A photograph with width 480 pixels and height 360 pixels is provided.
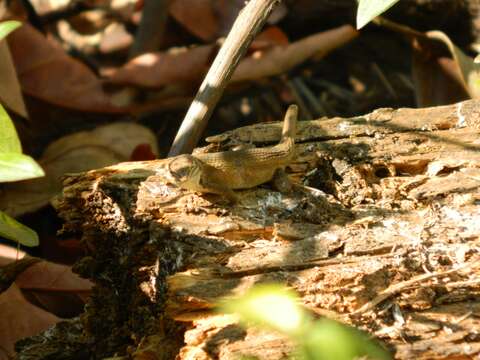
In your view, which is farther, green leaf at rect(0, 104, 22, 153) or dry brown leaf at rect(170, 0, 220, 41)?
dry brown leaf at rect(170, 0, 220, 41)

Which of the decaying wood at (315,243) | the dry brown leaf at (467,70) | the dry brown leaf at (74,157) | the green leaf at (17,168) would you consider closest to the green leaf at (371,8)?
the decaying wood at (315,243)

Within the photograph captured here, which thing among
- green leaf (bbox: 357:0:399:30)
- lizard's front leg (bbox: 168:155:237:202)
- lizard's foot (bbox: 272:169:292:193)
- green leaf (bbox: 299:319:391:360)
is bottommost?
green leaf (bbox: 299:319:391:360)

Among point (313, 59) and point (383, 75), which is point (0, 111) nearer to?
point (313, 59)

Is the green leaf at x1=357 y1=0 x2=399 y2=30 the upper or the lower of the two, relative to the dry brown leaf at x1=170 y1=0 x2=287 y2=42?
lower

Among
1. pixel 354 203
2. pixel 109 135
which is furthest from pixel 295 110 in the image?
pixel 109 135

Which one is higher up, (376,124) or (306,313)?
(376,124)

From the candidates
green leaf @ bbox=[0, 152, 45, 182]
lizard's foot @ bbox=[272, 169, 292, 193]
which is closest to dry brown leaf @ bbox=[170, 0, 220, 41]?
lizard's foot @ bbox=[272, 169, 292, 193]

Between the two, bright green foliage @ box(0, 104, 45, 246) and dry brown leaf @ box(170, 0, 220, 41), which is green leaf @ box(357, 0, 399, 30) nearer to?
bright green foliage @ box(0, 104, 45, 246)
